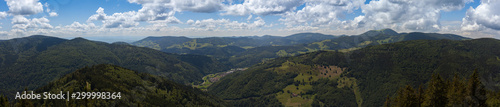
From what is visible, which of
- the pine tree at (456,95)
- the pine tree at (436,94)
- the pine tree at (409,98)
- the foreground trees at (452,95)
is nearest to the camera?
the foreground trees at (452,95)

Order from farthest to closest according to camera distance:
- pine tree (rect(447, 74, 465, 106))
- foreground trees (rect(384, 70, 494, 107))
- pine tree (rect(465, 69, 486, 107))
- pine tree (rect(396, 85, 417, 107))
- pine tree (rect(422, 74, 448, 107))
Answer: pine tree (rect(396, 85, 417, 107)), pine tree (rect(422, 74, 448, 107)), pine tree (rect(447, 74, 465, 106)), foreground trees (rect(384, 70, 494, 107)), pine tree (rect(465, 69, 486, 107))

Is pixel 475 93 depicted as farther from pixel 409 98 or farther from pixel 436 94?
pixel 409 98

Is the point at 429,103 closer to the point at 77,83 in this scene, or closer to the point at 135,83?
the point at 77,83

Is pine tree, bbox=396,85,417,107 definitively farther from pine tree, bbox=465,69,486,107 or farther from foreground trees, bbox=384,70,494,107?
pine tree, bbox=465,69,486,107

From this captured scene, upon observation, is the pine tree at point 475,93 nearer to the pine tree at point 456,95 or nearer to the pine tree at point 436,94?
the pine tree at point 456,95

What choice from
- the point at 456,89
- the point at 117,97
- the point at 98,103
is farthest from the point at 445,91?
the point at 117,97

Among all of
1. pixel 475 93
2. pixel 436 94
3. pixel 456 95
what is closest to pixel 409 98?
pixel 436 94

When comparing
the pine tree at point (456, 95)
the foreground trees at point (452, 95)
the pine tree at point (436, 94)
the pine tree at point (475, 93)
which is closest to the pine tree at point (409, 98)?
the foreground trees at point (452, 95)

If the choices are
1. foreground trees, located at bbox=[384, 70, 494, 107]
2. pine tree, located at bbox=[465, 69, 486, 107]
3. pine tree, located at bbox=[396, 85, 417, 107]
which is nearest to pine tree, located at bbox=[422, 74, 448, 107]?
foreground trees, located at bbox=[384, 70, 494, 107]

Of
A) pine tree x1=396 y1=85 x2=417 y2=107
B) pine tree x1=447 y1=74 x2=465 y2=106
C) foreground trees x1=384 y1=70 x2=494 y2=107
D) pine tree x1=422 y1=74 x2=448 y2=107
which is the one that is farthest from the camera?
pine tree x1=396 y1=85 x2=417 y2=107
